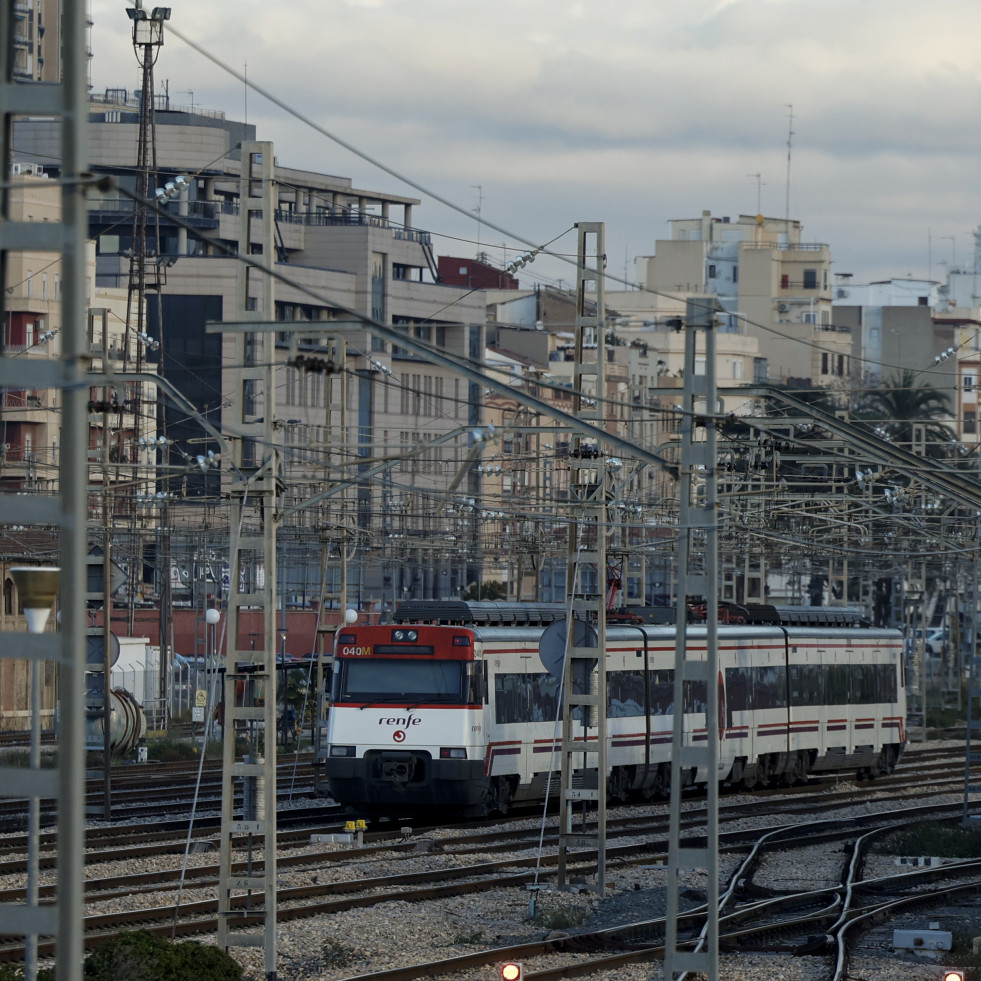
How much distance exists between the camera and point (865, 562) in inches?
2527

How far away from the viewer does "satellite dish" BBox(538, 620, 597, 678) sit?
814 inches

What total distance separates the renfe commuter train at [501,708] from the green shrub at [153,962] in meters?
11.2

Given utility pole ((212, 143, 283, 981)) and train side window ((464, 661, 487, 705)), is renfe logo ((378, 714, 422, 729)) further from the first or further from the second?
utility pole ((212, 143, 283, 981))

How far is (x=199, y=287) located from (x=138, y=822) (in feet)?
242

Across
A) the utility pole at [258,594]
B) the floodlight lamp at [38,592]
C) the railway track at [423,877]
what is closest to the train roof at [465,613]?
the railway track at [423,877]

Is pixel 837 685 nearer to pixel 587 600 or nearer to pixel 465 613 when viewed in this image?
pixel 465 613

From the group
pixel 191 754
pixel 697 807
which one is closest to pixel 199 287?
pixel 191 754

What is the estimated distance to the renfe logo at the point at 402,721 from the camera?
28.0m

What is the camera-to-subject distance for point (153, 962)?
14148 mm

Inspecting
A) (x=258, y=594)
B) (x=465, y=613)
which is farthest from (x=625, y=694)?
(x=258, y=594)

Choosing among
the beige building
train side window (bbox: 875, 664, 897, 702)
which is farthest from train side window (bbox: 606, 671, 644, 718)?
the beige building

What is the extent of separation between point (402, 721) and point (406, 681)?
57 cm

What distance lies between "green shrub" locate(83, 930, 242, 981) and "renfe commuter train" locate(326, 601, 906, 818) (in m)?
11.2

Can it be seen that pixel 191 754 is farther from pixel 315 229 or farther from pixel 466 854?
pixel 315 229
